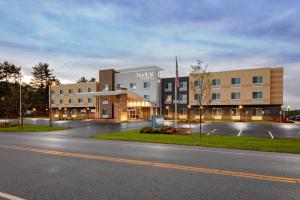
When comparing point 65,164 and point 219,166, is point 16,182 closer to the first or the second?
point 65,164

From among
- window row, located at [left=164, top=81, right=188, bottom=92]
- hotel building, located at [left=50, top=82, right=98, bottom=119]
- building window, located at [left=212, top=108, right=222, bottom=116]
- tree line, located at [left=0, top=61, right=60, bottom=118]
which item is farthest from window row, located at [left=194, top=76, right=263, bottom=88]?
tree line, located at [left=0, top=61, right=60, bottom=118]

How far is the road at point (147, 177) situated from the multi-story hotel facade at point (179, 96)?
Answer: 3184 cm

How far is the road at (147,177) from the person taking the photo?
558cm

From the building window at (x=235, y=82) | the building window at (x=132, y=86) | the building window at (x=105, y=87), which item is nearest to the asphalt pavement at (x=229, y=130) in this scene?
the building window at (x=235, y=82)

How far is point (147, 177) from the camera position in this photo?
697 cm

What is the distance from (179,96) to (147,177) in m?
51.8

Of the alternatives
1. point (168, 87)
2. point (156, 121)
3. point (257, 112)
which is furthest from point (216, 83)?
point (156, 121)

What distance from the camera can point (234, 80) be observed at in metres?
51.2

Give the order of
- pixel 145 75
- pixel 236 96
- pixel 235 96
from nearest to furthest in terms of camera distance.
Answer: pixel 236 96
pixel 235 96
pixel 145 75

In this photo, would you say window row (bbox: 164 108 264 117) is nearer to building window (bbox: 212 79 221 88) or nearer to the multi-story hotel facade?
the multi-story hotel facade

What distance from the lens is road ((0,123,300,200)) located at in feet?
18.3

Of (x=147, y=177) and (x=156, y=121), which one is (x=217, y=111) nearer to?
(x=156, y=121)

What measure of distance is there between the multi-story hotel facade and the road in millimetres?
31840

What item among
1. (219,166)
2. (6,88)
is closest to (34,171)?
(219,166)
